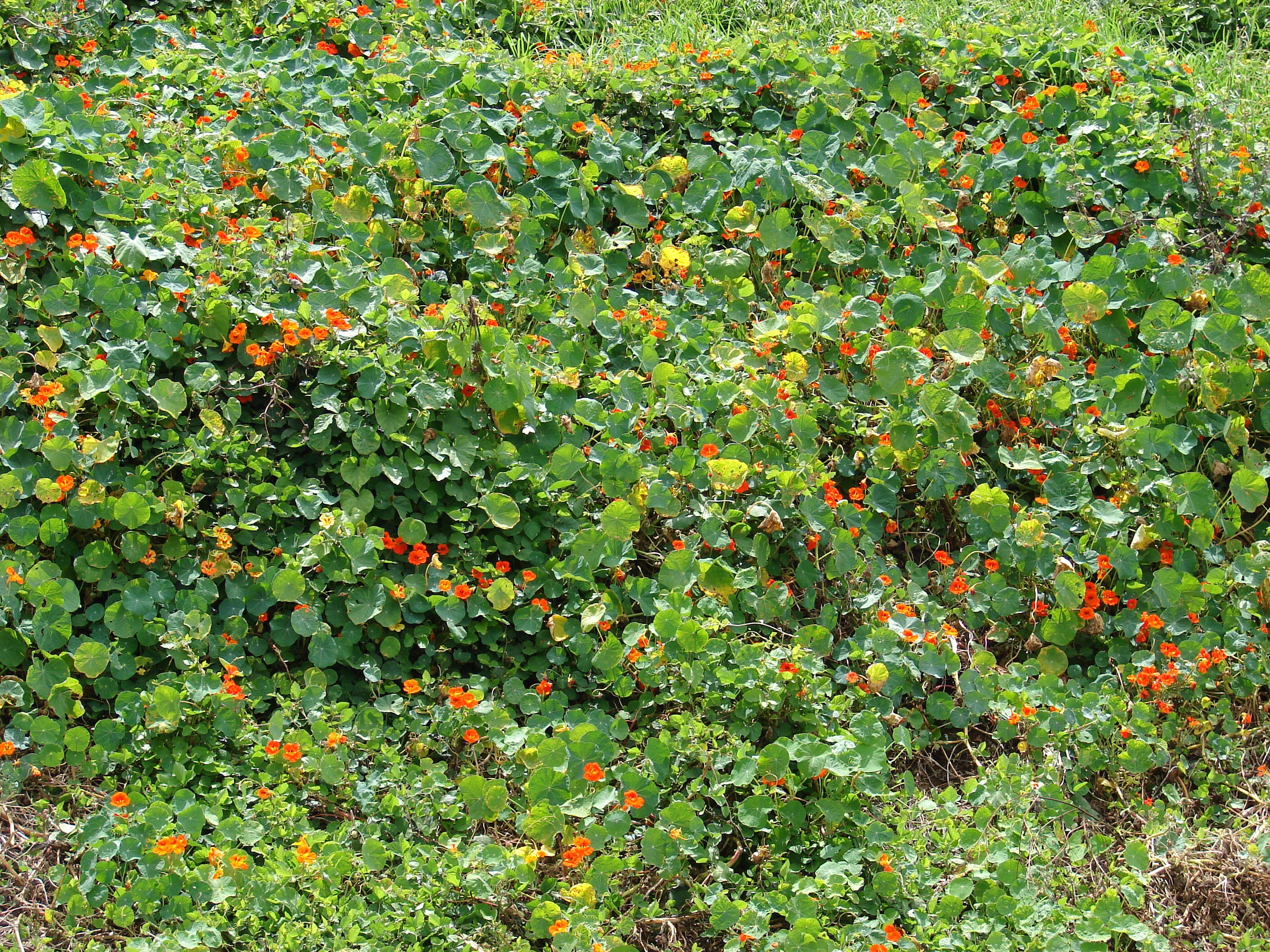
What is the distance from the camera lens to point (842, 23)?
459cm

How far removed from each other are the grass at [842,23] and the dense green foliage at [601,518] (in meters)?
0.80

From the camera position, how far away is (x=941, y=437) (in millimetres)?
3105

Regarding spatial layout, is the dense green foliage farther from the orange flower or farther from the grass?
the grass

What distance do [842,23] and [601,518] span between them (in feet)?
9.22

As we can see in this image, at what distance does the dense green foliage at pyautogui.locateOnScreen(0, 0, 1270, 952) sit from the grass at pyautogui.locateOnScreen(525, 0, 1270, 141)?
80 centimetres

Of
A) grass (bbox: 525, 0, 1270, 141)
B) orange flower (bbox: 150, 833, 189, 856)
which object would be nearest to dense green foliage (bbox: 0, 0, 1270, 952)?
orange flower (bbox: 150, 833, 189, 856)

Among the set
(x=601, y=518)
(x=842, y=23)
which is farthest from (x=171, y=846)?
(x=842, y=23)

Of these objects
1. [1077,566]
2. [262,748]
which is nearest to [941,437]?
[1077,566]

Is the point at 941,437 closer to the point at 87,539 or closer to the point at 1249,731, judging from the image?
the point at 1249,731

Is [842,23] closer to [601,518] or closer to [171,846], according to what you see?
[601,518]

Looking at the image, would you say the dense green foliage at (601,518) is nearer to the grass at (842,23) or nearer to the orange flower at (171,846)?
the orange flower at (171,846)

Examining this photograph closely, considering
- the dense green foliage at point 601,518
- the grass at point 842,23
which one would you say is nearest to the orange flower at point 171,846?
the dense green foliage at point 601,518

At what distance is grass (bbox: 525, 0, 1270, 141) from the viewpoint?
14.5ft

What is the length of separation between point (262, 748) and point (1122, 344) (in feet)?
8.66
